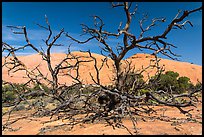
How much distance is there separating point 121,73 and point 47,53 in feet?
5.66

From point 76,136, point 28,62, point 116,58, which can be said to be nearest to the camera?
point 76,136

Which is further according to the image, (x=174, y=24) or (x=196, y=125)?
(x=196, y=125)

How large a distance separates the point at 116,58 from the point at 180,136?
7.00 ft

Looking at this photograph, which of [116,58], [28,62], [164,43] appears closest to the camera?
[164,43]

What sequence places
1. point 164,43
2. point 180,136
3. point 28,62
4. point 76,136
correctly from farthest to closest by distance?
point 28,62 → point 164,43 → point 76,136 → point 180,136

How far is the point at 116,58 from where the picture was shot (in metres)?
5.69

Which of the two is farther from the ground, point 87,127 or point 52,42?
point 52,42

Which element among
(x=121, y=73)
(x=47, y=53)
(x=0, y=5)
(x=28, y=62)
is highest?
(x=28, y=62)

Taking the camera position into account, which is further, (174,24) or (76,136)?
(76,136)

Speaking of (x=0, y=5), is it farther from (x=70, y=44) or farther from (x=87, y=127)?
(x=87, y=127)

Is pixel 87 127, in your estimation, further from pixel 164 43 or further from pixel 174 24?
pixel 174 24

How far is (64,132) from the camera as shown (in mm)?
5680

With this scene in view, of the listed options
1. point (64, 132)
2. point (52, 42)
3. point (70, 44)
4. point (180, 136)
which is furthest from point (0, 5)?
point (180, 136)

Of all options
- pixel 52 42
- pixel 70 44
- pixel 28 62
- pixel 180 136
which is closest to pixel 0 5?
pixel 52 42
